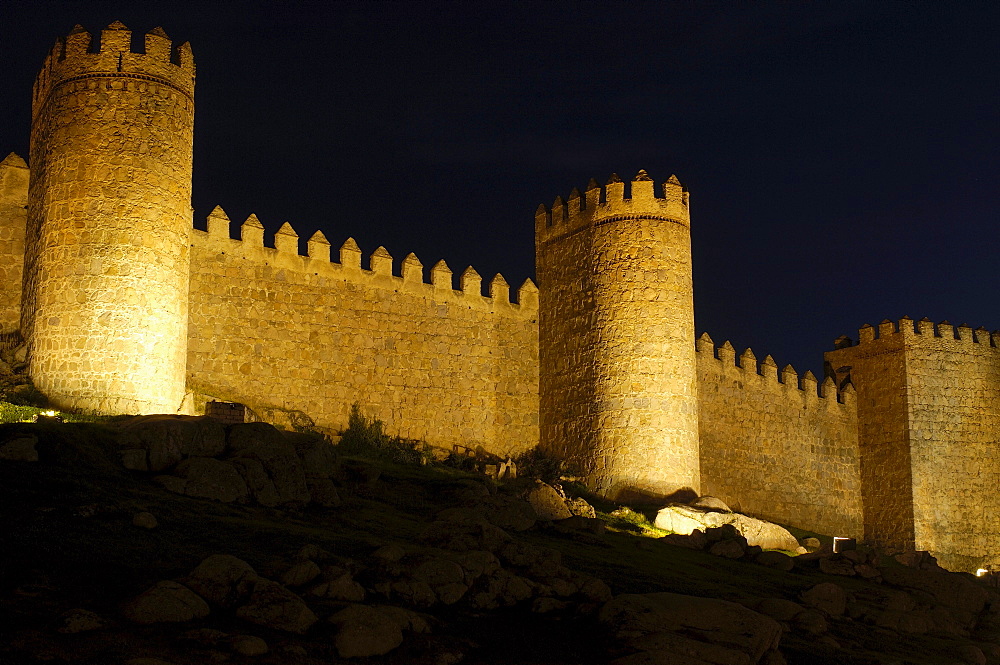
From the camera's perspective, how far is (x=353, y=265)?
2059 centimetres

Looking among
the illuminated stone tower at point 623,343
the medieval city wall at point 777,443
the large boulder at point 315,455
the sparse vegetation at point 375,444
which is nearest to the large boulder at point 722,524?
the illuminated stone tower at point 623,343

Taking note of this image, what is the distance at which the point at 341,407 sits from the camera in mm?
19750

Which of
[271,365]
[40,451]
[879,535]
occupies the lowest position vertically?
[879,535]

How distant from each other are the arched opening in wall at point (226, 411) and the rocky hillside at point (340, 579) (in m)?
3.12

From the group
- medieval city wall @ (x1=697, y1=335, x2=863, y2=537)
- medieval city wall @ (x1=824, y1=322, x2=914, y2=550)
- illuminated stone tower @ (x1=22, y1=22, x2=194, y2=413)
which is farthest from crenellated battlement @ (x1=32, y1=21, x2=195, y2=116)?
medieval city wall @ (x1=824, y1=322, x2=914, y2=550)

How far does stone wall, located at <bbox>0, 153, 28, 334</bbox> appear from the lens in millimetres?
17281

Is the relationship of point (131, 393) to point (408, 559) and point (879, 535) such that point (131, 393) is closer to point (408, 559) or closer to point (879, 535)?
point (408, 559)

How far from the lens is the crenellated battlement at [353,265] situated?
62.6ft

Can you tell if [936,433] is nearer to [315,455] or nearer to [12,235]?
[315,455]

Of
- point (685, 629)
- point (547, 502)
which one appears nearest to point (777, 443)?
point (547, 502)

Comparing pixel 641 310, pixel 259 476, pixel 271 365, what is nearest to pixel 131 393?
pixel 271 365

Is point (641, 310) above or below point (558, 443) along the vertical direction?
above

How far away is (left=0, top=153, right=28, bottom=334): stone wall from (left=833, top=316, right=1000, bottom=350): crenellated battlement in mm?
20984

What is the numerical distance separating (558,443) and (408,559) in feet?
40.2
